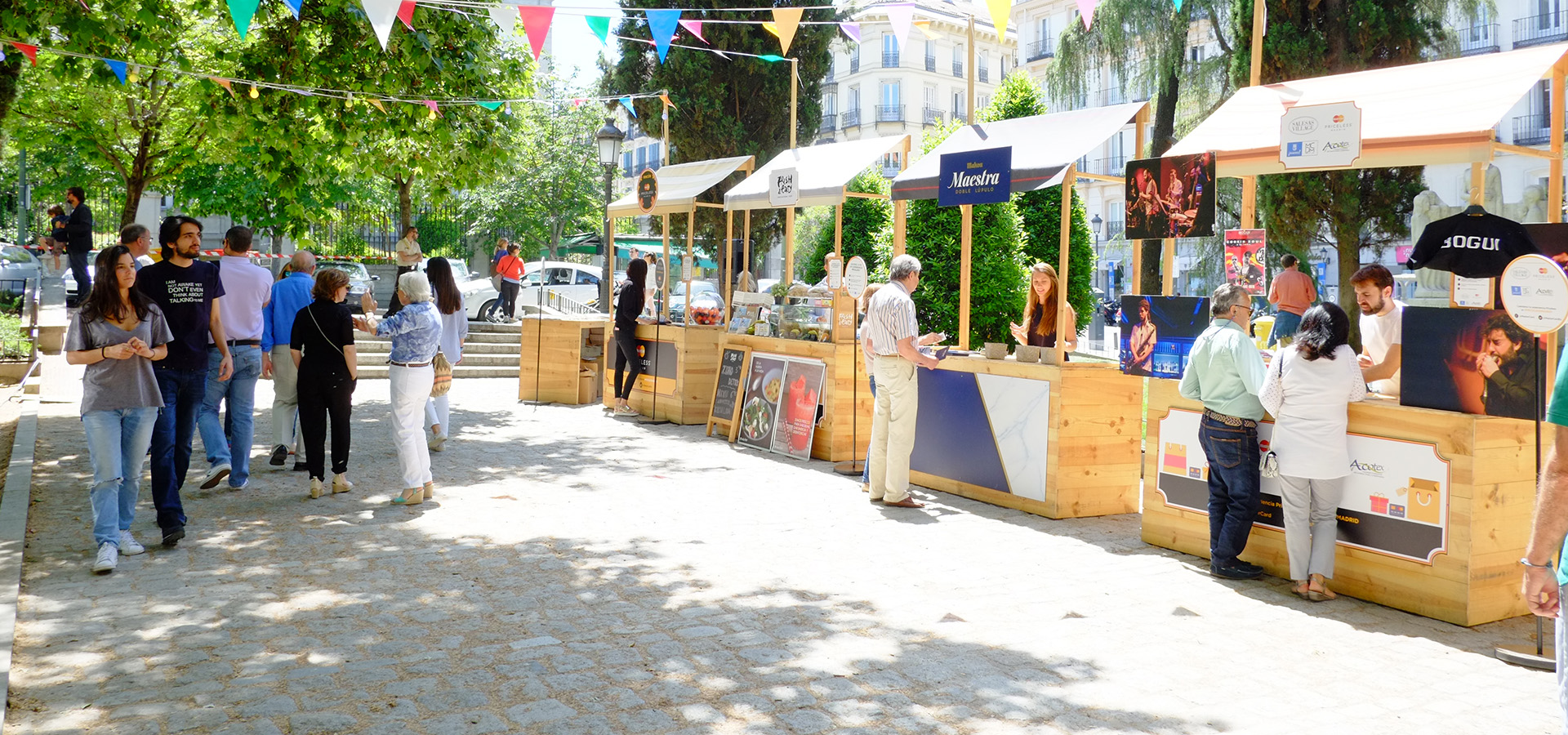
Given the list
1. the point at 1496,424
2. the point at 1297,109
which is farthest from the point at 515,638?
the point at 1297,109

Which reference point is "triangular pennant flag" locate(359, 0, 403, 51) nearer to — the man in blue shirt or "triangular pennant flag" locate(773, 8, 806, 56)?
the man in blue shirt

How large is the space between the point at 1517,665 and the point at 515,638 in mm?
4073

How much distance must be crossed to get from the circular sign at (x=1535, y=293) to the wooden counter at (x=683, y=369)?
7954 millimetres

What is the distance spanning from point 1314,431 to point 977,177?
3166 millimetres

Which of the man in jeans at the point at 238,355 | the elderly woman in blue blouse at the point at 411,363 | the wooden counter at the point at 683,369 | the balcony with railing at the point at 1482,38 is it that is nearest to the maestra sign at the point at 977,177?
the elderly woman in blue blouse at the point at 411,363

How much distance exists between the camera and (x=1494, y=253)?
5312 millimetres

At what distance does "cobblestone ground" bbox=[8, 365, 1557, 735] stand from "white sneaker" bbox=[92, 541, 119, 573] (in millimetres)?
73

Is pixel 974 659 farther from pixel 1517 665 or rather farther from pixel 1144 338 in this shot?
pixel 1144 338

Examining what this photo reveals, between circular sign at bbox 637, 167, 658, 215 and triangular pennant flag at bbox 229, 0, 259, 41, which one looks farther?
circular sign at bbox 637, 167, 658, 215

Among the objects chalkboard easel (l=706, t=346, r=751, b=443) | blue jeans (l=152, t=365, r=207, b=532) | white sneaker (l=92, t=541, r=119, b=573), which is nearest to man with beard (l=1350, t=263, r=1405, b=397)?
chalkboard easel (l=706, t=346, r=751, b=443)

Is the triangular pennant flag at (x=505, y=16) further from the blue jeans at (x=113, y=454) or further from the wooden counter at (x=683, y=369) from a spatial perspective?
the wooden counter at (x=683, y=369)

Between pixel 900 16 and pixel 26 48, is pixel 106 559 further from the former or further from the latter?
pixel 900 16

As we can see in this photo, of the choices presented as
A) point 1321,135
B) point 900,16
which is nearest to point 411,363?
point 900,16

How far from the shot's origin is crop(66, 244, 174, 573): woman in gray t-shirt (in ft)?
18.0
